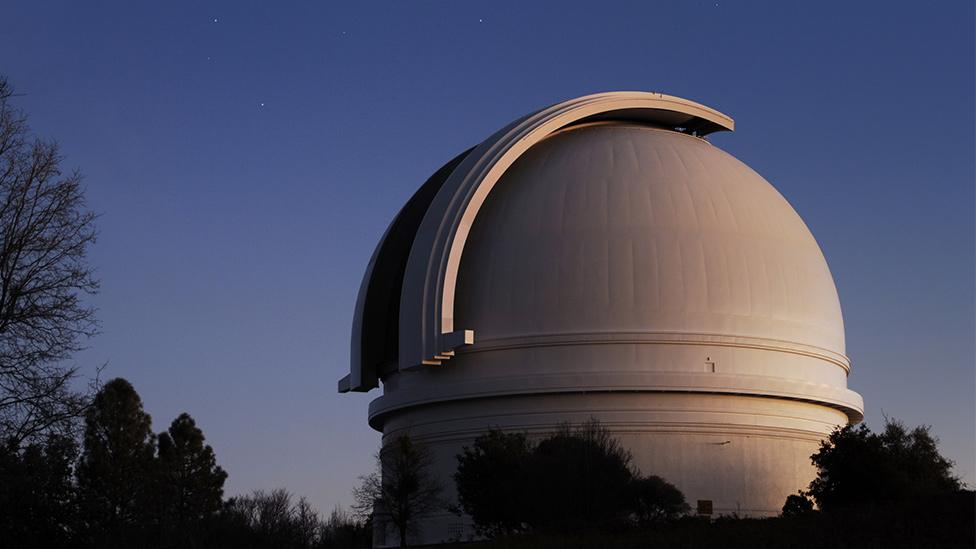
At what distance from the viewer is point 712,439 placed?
33.9 m

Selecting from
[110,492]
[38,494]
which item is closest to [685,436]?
[110,492]

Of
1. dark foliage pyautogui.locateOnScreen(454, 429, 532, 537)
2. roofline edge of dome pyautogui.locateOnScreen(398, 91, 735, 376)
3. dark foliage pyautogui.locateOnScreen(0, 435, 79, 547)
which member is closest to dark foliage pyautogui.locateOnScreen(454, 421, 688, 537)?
dark foliage pyautogui.locateOnScreen(454, 429, 532, 537)

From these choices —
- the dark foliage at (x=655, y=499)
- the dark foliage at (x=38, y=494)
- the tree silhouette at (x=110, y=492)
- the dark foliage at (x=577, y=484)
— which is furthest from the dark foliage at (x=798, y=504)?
the dark foliage at (x=38, y=494)

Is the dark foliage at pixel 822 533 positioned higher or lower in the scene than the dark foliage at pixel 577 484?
lower

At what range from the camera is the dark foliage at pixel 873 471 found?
29.1 m

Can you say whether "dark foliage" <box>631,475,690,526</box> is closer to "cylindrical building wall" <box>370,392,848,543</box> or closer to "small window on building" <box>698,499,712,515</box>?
"small window on building" <box>698,499,712,515</box>

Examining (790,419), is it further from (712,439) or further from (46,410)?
(46,410)

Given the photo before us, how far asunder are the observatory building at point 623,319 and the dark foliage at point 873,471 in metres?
3.48

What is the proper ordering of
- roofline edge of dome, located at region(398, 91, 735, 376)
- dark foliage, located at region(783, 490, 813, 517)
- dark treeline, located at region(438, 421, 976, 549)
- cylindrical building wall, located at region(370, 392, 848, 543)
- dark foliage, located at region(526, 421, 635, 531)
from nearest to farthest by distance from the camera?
dark treeline, located at region(438, 421, 976, 549), dark foliage, located at region(526, 421, 635, 531), dark foliage, located at region(783, 490, 813, 517), cylindrical building wall, located at region(370, 392, 848, 543), roofline edge of dome, located at region(398, 91, 735, 376)

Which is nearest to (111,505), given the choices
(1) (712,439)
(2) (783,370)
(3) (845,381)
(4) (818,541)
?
(4) (818,541)

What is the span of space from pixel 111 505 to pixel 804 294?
75.4 feet

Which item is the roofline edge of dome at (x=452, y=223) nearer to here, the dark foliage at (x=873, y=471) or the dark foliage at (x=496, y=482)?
the dark foliage at (x=496, y=482)

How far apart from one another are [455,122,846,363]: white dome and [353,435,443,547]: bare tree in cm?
383

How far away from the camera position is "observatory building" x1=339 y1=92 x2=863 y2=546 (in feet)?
110
